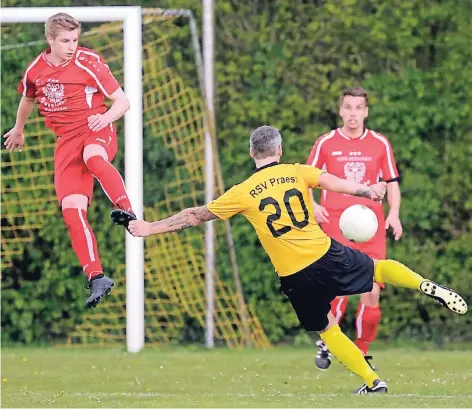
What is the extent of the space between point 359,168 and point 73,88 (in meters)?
2.61

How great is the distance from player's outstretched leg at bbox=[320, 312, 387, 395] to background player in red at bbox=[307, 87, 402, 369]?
5.14 ft

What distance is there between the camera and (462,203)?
1298cm

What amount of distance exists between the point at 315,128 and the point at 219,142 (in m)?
0.98

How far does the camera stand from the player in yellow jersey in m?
7.97

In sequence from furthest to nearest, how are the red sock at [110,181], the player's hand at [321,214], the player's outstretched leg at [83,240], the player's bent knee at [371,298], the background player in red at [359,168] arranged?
the player's bent knee at [371,298], the background player in red at [359,168], the player's hand at [321,214], the player's outstretched leg at [83,240], the red sock at [110,181]

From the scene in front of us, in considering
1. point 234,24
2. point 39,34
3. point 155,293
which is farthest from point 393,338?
point 39,34

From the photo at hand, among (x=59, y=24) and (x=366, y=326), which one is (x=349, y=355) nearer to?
(x=366, y=326)

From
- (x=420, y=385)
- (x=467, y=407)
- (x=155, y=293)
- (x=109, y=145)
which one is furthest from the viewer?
(x=155, y=293)

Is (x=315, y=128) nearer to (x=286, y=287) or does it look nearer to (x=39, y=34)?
(x=39, y=34)

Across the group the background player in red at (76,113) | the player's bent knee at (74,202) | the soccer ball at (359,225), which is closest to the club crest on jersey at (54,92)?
the background player in red at (76,113)

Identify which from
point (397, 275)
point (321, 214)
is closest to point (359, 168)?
point (321, 214)

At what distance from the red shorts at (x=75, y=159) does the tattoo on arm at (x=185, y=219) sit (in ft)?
2.68

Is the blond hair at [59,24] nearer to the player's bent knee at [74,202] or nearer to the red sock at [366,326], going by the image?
the player's bent knee at [74,202]

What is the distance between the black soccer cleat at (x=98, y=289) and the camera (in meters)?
8.05
